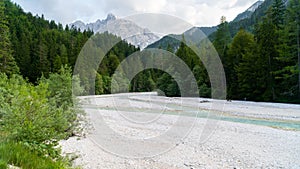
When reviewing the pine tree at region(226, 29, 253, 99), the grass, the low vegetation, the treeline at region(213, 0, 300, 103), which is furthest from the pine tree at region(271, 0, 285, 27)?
the grass

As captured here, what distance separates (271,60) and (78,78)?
71.4 feet

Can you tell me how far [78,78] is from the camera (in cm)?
1147

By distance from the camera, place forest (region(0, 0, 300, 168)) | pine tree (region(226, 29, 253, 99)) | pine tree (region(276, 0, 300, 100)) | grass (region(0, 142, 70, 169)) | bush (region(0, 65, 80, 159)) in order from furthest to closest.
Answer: pine tree (region(226, 29, 253, 99)) → pine tree (region(276, 0, 300, 100)) → forest (region(0, 0, 300, 168)) → bush (region(0, 65, 80, 159)) → grass (region(0, 142, 70, 169))

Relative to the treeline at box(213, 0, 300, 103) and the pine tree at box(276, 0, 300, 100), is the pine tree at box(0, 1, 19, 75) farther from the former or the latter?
the pine tree at box(276, 0, 300, 100)

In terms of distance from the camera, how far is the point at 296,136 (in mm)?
10000

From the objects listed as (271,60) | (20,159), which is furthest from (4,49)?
(271,60)

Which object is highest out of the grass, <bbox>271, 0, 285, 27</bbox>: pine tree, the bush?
<bbox>271, 0, 285, 27</bbox>: pine tree

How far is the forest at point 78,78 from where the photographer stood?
177 inches

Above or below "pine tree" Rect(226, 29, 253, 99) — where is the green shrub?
below

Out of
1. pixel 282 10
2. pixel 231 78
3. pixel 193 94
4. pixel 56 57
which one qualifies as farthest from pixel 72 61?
pixel 282 10

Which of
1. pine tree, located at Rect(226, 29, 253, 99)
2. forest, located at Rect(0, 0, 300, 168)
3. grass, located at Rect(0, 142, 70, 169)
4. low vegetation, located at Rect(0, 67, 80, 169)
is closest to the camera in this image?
grass, located at Rect(0, 142, 70, 169)

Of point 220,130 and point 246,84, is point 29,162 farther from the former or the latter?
point 246,84

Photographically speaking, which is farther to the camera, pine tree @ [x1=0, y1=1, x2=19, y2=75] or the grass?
pine tree @ [x1=0, y1=1, x2=19, y2=75]

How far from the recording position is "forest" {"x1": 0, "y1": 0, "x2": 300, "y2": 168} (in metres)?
4.48
